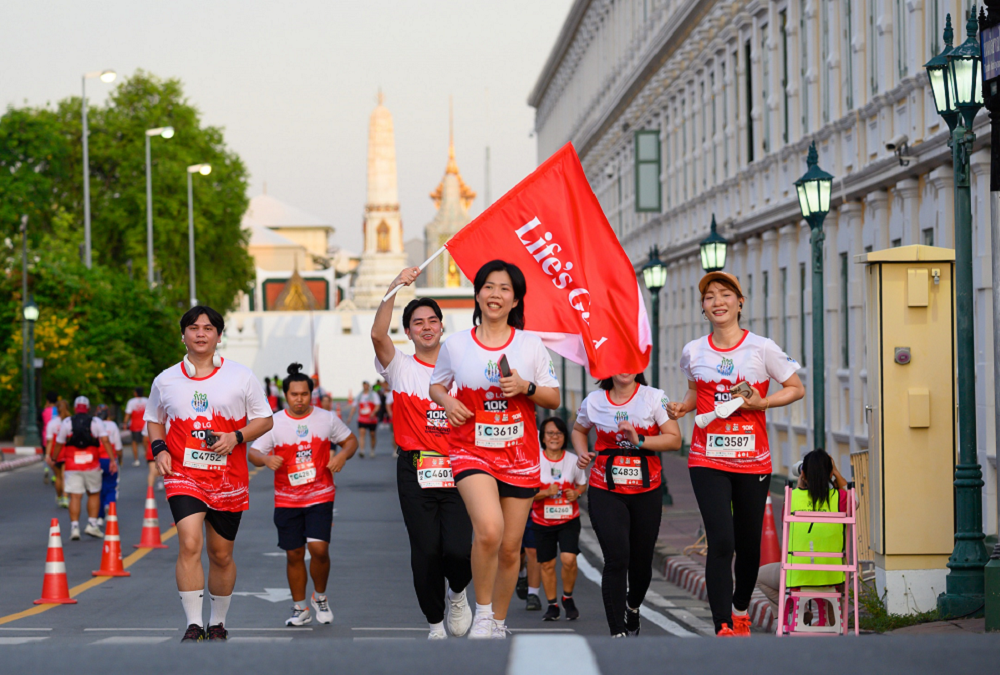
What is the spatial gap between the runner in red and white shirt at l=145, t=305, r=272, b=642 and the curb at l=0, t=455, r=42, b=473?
26899mm

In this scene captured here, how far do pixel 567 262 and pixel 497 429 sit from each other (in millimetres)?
2184

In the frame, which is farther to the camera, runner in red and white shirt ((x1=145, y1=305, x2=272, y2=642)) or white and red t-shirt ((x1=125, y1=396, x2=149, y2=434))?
→ white and red t-shirt ((x1=125, y1=396, x2=149, y2=434))

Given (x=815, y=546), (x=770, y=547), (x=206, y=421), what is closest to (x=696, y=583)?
(x=770, y=547)

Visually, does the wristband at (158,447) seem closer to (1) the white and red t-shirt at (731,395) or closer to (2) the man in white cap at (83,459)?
(1) the white and red t-shirt at (731,395)

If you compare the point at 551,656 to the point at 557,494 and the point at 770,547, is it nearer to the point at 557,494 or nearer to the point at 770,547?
the point at 557,494

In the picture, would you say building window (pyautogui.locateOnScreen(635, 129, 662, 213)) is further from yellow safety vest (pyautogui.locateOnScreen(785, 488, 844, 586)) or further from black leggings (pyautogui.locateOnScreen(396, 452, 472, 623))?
black leggings (pyautogui.locateOnScreen(396, 452, 472, 623))

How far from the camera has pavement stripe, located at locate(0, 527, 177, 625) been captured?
1205 centimetres

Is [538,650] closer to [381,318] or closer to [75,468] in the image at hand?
[381,318]

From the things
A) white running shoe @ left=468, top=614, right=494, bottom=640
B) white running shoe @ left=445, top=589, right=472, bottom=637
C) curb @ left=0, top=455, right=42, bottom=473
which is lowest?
curb @ left=0, top=455, right=42, bottom=473

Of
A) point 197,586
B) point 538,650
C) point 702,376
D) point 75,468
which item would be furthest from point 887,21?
point 538,650

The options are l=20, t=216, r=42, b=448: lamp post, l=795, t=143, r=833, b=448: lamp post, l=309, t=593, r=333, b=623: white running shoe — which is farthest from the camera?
l=20, t=216, r=42, b=448: lamp post

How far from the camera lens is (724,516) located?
30.1 feet

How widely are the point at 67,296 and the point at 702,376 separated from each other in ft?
129

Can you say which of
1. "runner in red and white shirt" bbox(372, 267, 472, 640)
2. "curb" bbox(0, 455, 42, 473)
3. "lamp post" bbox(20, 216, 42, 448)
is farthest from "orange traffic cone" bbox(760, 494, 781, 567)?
"lamp post" bbox(20, 216, 42, 448)
